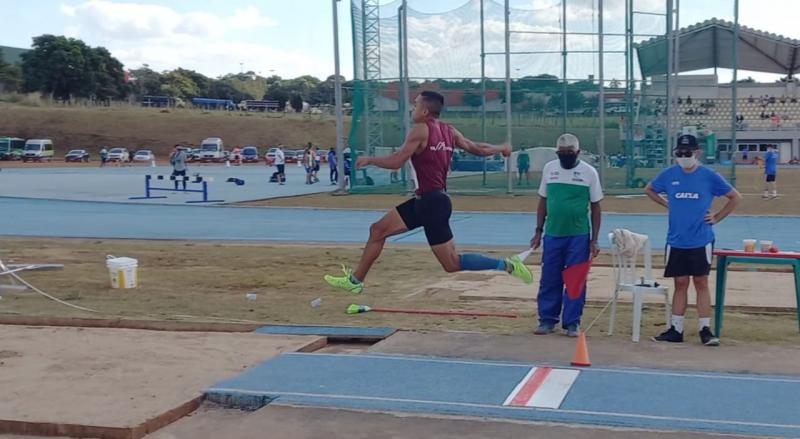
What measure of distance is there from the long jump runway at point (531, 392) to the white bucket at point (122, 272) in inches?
195

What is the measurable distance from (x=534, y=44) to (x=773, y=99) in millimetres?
49067

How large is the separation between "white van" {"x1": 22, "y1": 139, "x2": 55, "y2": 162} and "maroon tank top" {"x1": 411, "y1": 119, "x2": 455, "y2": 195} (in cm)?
6871

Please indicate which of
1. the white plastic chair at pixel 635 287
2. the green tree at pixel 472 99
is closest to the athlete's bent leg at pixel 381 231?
the white plastic chair at pixel 635 287

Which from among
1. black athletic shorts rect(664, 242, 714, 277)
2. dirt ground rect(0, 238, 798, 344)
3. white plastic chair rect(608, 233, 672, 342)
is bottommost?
dirt ground rect(0, 238, 798, 344)

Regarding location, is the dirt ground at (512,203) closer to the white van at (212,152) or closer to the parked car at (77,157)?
the white van at (212,152)

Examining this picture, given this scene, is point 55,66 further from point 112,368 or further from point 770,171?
point 112,368

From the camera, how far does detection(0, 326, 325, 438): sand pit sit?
6363mm

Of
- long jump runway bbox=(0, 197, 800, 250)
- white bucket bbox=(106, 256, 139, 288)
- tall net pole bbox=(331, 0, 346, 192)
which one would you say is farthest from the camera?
tall net pole bbox=(331, 0, 346, 192)

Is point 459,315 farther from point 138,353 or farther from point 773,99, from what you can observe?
point 773,99

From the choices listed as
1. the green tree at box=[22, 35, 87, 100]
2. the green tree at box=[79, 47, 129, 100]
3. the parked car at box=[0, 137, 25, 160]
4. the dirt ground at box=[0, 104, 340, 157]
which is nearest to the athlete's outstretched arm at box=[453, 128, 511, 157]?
the parked car at box=[0, 137, 25, 160]

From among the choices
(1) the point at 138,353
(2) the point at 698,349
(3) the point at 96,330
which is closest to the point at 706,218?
(2) the point at 698,349

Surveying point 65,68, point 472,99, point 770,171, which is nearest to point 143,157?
point 65,68

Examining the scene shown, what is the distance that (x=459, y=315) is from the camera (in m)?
10.1

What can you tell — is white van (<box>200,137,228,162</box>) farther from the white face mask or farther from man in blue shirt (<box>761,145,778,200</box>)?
the white face mask
